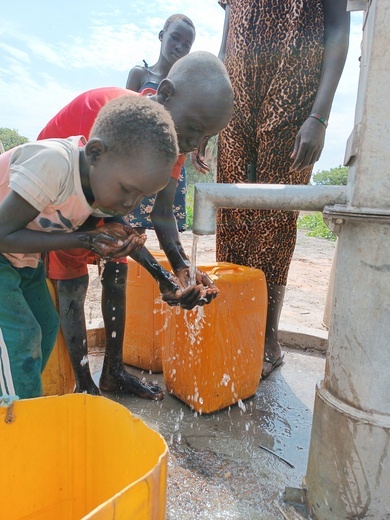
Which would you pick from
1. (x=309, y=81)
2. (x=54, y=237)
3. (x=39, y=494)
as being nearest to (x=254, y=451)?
(x=39, y=494)

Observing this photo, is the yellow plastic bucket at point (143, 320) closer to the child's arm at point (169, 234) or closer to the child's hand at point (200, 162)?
the child's arm at point (169, 234)

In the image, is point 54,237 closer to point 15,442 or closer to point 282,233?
point 15,442

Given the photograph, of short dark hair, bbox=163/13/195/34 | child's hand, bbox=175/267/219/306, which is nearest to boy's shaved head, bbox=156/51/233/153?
child's hand, bbox=175/267/219/306

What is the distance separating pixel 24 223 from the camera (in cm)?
131

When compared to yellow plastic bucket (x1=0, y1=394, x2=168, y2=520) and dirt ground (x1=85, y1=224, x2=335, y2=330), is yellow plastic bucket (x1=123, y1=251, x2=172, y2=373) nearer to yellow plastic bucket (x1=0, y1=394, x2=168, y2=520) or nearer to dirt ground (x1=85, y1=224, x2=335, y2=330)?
dirt ground (x1=85, y1=224, x2=335, y2=330)

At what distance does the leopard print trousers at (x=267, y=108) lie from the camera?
2.29 meters

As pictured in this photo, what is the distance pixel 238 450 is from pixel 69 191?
1.23m

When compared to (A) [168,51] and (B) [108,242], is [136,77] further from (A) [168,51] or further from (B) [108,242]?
(B) [108,242]

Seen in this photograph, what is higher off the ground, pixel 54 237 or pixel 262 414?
pixel 54 237

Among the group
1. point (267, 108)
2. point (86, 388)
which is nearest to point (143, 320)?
point (86, 388)

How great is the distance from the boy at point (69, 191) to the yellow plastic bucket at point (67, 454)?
0.95ft

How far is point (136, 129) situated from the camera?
4.24ft

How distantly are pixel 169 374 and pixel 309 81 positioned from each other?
165cm

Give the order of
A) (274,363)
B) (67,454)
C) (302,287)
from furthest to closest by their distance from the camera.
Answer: (302,287) < (274,363) < (67,454)
